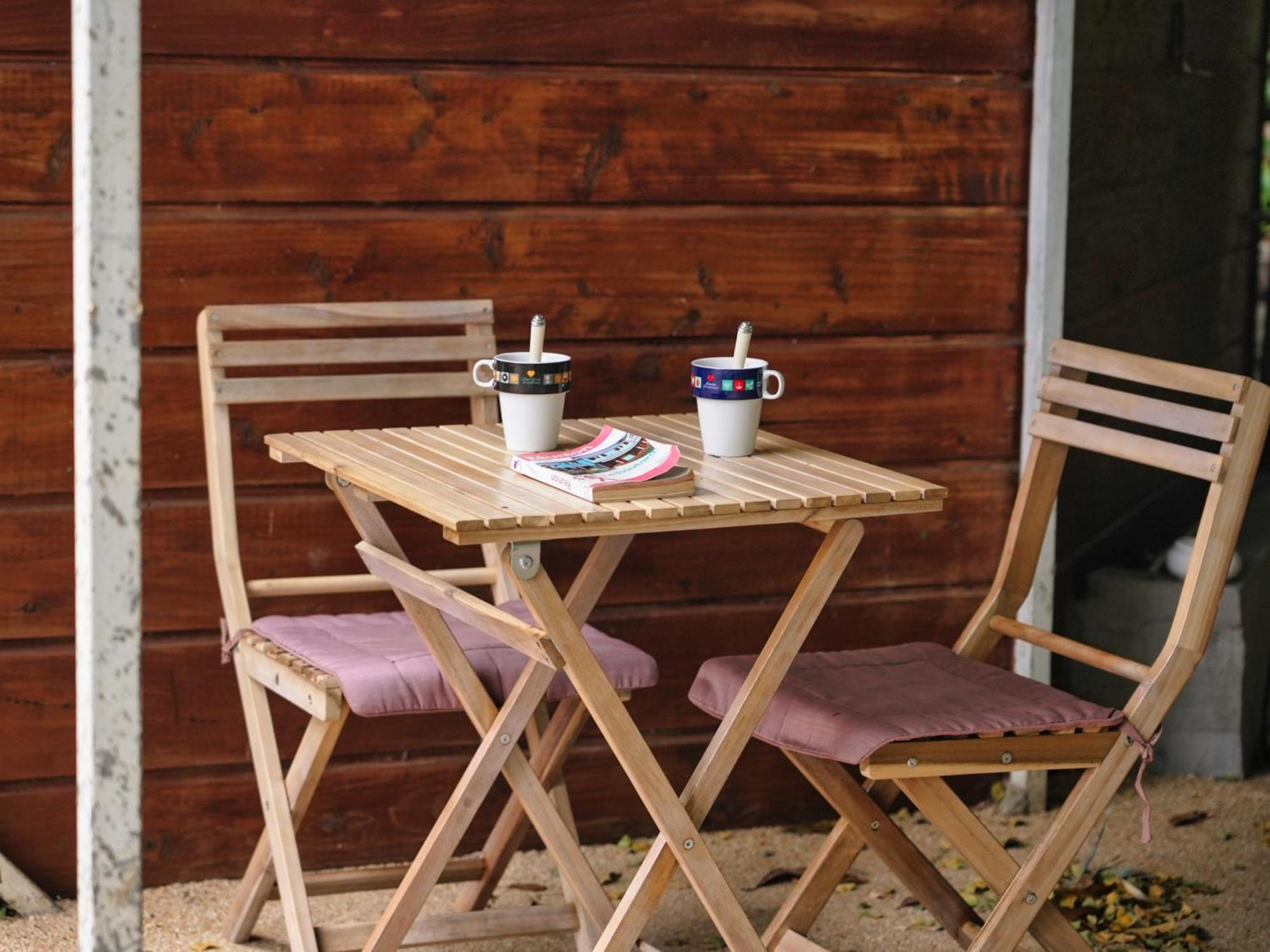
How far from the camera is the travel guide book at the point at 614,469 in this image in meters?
2.46

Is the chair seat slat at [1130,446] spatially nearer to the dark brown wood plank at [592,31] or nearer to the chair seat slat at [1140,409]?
the chair seat slat at [1140,409]

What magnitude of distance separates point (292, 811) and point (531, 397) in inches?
34.0

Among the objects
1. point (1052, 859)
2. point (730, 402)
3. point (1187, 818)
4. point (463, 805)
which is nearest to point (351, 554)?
point (463, 805)

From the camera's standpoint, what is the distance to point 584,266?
11.7ft

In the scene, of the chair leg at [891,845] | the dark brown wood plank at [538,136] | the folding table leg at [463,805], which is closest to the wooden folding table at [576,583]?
the folding table leg at [463,805]

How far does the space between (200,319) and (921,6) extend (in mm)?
1658

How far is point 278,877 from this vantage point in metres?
2.98

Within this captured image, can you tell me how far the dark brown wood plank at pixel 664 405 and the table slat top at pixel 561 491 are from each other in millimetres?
482

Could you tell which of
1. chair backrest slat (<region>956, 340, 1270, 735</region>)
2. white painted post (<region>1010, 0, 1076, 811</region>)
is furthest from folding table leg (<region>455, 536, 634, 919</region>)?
white painted post (<region>1010, 0, 1076, 811</region>)

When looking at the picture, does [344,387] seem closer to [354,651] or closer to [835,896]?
[354,651]

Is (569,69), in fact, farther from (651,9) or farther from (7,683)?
(7,683)

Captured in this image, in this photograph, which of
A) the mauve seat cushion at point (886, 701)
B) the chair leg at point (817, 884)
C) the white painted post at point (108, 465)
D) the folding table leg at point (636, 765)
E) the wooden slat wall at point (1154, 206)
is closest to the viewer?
the white painted post at point (108, 465)

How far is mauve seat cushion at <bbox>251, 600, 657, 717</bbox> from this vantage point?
273cm

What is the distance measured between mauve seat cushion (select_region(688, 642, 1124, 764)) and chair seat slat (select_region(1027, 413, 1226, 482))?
0.40 m
